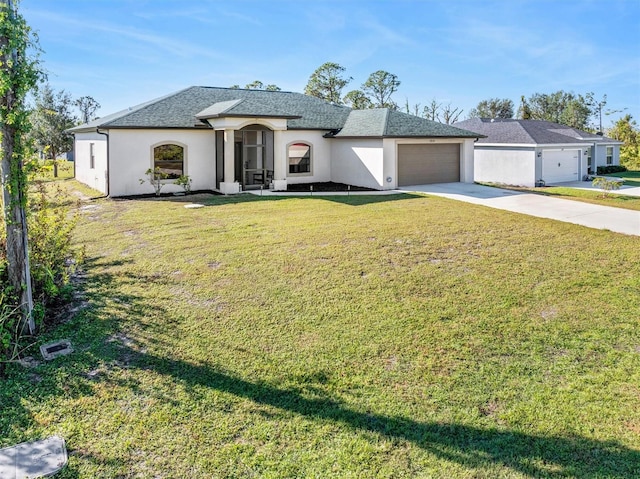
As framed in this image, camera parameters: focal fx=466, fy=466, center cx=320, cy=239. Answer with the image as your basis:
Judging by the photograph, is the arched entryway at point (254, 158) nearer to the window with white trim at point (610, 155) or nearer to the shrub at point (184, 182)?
the shrub at point (184, 182)

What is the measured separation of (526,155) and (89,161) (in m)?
25.1

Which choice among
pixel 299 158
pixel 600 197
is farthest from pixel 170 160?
pixel 600 197

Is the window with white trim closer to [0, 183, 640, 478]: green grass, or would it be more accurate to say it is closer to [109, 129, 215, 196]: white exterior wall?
[0, 183, 640, 478]: green grass

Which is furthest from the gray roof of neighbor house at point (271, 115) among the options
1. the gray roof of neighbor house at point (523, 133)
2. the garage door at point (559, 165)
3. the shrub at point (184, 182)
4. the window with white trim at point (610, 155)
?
the window with white trim at point (610, 155)

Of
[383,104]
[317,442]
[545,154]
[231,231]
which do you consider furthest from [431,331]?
[383,104]

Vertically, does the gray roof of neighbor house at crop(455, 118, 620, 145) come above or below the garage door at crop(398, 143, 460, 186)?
above

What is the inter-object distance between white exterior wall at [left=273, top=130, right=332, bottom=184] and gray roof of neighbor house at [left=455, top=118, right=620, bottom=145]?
11699 millimetres

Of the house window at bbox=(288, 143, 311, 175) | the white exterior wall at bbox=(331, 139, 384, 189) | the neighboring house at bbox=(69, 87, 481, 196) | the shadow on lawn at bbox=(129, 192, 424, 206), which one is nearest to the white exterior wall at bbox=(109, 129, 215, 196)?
the neighboring house at bbox=(69, 87, 481, 196)

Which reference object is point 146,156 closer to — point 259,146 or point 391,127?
point 259,146

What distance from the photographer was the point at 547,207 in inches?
640

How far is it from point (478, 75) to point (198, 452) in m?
58.4

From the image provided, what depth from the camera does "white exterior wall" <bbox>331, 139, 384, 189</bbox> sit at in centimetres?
2161

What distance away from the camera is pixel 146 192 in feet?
66.8

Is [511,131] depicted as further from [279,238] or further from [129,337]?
[129,337]
